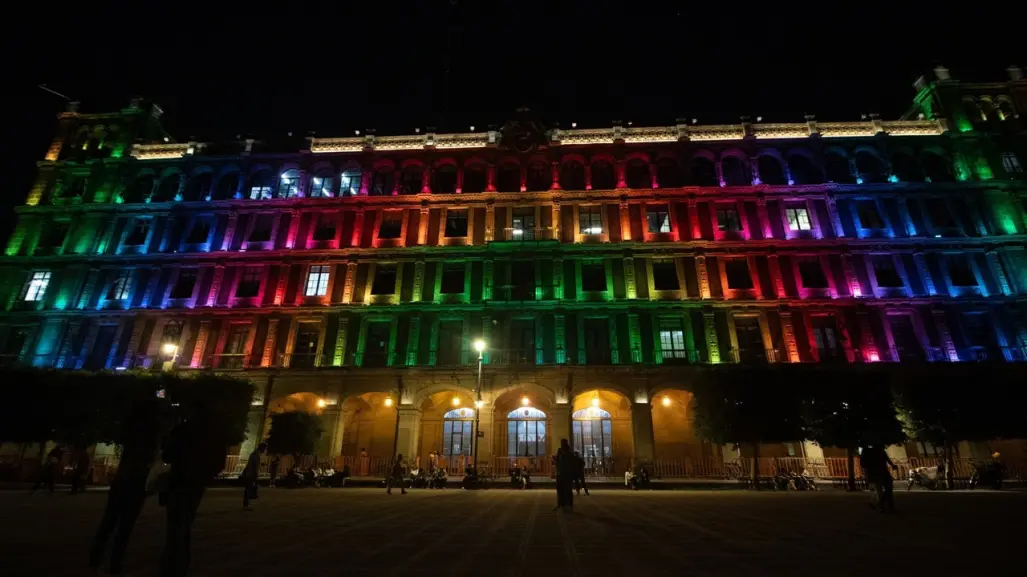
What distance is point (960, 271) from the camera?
28453mm

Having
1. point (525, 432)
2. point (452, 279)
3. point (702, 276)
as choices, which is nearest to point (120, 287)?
point (452, 279)

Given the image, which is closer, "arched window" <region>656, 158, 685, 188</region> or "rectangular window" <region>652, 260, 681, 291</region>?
"rectangular window" <region>652, 260, 681, 291</region>

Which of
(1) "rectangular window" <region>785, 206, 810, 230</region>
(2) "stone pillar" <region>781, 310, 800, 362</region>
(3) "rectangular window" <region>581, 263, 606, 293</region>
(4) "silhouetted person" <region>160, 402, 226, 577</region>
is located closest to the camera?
(4) "silhouetted person" <region>160, 402, 226, 577</region>

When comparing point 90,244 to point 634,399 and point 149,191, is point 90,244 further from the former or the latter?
point 634,399

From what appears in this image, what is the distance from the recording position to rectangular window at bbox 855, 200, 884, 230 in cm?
2994

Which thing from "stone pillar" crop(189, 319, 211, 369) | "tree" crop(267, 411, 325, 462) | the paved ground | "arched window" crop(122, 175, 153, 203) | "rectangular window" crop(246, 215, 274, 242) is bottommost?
the paved ground

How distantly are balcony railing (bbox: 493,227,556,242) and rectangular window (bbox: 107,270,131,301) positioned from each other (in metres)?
22.8

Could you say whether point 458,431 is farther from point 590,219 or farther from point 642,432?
point 590,219

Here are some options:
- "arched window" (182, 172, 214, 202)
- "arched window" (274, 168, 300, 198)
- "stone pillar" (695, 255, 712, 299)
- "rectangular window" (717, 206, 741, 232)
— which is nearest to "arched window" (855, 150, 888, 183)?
"rectangular window" (717, 206, 741, 232)

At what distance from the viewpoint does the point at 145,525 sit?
9.05 metres

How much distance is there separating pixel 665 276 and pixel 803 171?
12414mm

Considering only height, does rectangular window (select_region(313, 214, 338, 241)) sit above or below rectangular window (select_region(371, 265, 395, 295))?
above

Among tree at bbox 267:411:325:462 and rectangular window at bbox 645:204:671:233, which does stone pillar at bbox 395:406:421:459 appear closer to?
tree at bbox 267:411:325:462

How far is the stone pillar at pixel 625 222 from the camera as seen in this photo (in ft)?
98.1
